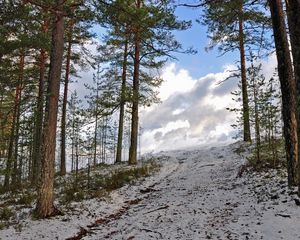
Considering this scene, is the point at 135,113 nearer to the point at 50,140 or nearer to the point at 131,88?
the point at 131,88

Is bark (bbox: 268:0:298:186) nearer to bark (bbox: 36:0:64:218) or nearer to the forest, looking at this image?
the forest

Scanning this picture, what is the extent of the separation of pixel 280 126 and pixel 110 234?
797cm

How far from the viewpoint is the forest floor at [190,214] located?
6914mm

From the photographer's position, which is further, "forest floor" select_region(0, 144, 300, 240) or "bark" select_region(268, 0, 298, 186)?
"bark" select_region(268, 0, 298, 186)

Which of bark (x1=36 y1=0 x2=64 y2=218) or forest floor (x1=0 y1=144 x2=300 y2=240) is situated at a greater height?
bark (x1=36 y1=0 x2=64 y2=218)

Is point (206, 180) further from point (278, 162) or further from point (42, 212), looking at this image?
point (42, 212)

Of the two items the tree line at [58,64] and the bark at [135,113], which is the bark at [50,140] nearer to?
the tree line at [58,64]

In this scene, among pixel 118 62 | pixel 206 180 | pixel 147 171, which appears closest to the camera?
pixel 206 180

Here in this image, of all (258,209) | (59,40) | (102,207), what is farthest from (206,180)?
(59,40)

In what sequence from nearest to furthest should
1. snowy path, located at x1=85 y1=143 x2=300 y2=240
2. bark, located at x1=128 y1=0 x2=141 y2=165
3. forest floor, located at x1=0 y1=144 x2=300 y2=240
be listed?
snowy path, located at x1=85 y1=143 x2=300 y2=240
forest floor, located at x1=0 y1=144 x2=300 y2=240
bark, located at x1=128 y1=0 x2=141 y2=165

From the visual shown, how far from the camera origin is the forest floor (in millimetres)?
6914

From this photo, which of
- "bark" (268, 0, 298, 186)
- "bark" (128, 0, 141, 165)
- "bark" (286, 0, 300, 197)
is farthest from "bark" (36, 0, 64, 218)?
"bark" (128, 0, 141, 165)

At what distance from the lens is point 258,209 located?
7.81 meters

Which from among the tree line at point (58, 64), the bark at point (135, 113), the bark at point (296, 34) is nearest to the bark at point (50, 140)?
the tree line at point (58, 64)
